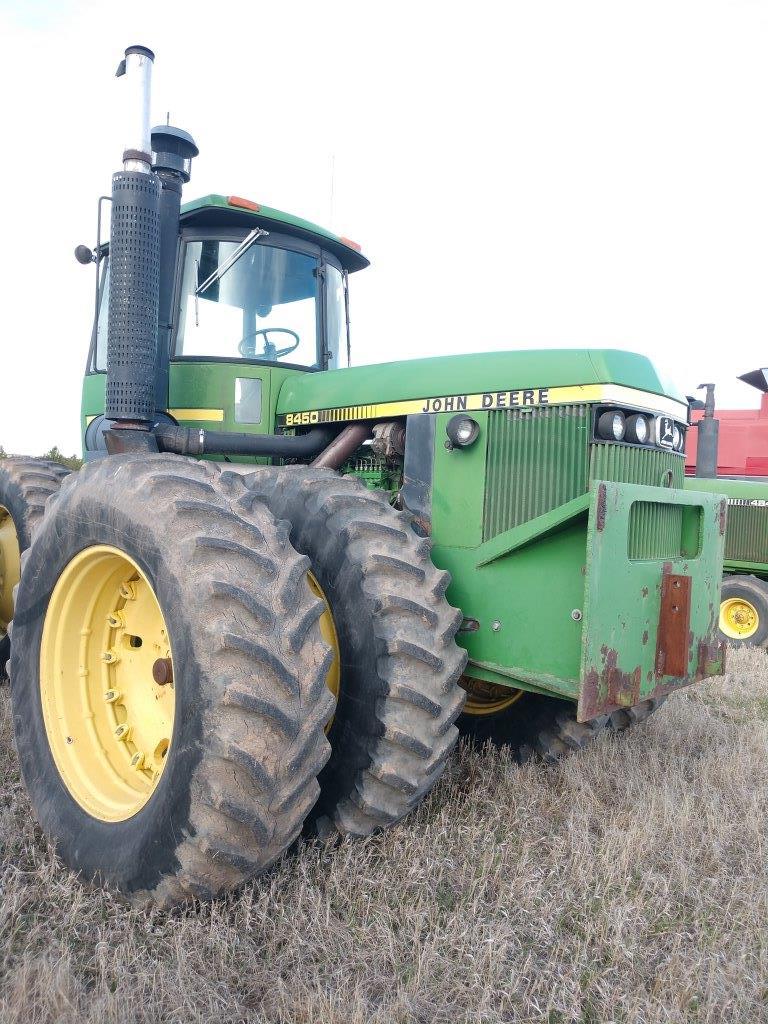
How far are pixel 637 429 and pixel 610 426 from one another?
0.17 metres

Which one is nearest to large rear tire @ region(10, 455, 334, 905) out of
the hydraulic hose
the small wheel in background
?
the hydraulic hose

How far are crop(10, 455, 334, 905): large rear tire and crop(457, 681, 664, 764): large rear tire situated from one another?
1.53 metres

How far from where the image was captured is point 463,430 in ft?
10.7

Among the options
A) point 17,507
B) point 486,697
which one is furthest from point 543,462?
point 17,507

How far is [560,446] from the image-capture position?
313 cm

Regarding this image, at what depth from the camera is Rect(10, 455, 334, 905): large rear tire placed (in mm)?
2277

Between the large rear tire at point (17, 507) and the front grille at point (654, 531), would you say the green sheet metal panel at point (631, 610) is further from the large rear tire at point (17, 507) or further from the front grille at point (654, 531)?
the large rear tire at point (17, 507)

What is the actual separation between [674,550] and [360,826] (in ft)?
5.62

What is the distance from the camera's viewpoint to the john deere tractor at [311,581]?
92.2 inches

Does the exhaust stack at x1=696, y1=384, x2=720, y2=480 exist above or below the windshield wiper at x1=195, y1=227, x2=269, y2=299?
below

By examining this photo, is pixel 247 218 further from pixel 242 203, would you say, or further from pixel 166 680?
pixel 166 680

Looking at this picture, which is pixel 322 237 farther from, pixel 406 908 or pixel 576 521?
pixel 406 908

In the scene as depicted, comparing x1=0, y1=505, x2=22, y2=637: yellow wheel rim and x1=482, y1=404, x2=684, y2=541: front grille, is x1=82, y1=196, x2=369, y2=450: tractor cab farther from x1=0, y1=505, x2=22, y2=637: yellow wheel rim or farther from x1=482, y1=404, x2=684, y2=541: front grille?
x1=482, y1=404, x2=684, y2=541: front grille

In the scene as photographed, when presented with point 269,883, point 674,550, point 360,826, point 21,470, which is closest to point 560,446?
point 674,550
